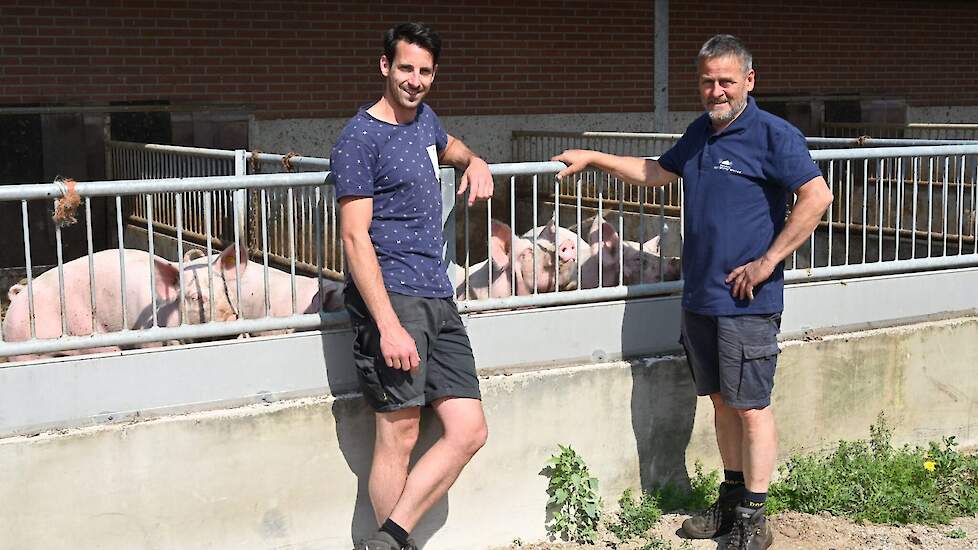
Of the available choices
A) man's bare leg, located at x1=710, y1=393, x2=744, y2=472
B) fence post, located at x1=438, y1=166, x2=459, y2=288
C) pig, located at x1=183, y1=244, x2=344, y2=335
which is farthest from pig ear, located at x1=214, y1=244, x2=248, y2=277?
man's bare leg, located at x1=710, y1=393, x2=744, y2=472

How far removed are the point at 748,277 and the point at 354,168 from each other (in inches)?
62.2

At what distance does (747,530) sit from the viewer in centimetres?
474

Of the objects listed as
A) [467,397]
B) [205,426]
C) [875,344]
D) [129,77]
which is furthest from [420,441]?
[129,77]

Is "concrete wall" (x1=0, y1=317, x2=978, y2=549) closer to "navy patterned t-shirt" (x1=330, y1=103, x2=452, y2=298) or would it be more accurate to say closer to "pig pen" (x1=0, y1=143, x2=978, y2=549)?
"pig pen" (x1=0, y1=143, x2=978, y2=549)

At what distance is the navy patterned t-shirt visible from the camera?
13.1 ft

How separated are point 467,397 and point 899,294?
2.65m

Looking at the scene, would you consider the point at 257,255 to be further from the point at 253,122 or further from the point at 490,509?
the point at 253,122

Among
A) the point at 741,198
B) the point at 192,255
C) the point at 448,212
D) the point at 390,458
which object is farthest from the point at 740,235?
the point at 192,255

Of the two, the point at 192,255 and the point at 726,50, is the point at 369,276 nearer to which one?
the point at 726,50

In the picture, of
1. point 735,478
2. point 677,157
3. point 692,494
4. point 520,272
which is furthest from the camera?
point 520,272

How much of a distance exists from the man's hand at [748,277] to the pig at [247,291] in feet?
5.47

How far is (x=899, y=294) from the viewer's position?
587 centimetres

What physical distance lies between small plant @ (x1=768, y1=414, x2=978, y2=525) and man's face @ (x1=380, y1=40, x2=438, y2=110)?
2.63 m

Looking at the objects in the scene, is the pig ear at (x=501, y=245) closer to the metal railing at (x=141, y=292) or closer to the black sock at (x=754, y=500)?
the metal railing at (x=141, y=292)
